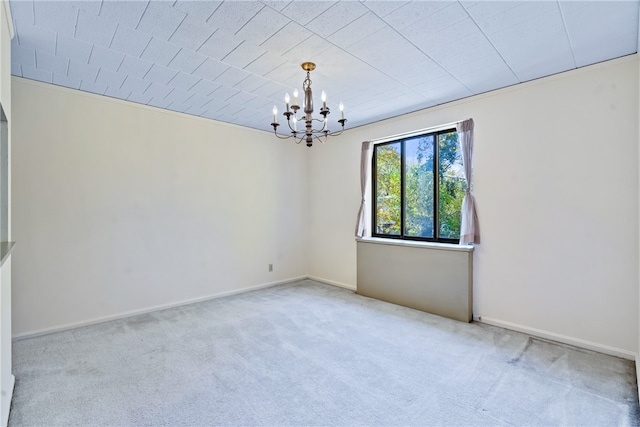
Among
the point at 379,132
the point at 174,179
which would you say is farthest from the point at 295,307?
the point at 379,132

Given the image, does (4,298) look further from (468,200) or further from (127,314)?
(468,200)

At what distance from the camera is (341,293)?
462 cm

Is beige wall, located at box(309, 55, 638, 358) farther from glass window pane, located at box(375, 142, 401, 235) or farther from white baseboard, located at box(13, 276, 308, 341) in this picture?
white baseboard, located at box(13, 276, 308, 341)

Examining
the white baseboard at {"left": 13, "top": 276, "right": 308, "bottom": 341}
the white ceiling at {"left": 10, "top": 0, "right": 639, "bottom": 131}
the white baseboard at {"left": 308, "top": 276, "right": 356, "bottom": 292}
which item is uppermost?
the white ceiling at {"left": 10, "top": 0, "right": 639, "bottom": 131}

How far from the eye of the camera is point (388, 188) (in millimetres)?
4535

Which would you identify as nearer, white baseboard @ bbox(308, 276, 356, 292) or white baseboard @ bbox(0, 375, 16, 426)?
white baseboard @ bbox(0, 375, 16, 426)

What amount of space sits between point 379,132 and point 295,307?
2713 millimetres

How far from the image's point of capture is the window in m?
3.81

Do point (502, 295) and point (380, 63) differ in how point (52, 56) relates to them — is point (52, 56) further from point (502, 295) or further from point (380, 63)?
point (502, 295)

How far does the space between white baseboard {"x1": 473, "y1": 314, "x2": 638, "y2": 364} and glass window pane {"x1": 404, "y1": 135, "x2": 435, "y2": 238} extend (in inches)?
47.5

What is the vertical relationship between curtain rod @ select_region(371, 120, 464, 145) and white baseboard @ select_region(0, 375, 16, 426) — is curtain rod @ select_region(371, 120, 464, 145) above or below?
above

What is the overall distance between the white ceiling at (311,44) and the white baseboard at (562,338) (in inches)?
98.1

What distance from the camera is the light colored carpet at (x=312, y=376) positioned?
1912 mm

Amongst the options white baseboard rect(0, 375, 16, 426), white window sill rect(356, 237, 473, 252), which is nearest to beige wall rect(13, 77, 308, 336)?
white baseboard rect(0, 375, 16, 426)
